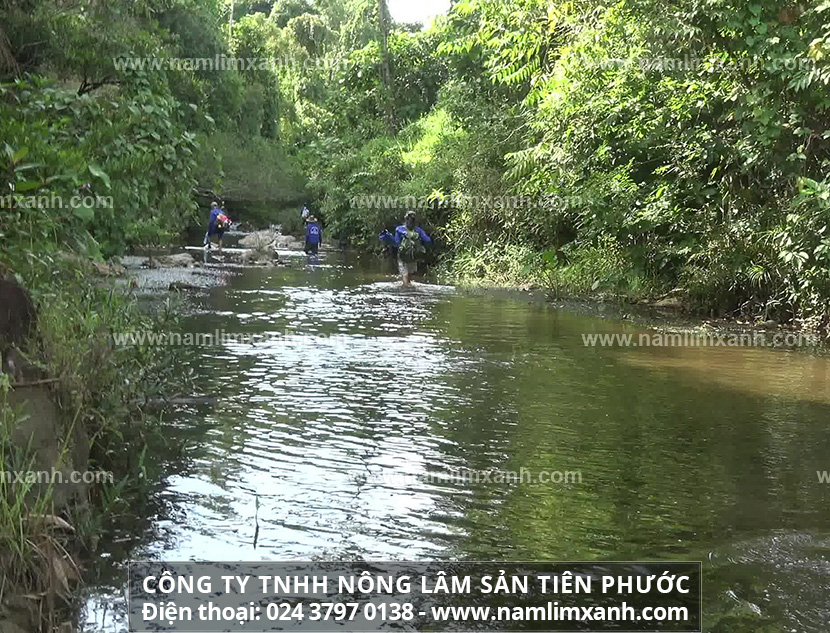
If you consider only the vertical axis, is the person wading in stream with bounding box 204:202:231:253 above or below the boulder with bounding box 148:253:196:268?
above

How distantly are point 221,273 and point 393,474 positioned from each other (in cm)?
1744

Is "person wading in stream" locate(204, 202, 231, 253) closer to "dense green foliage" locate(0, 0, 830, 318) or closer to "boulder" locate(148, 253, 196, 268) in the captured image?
"dense green foliage" locate(0, 0, 830, 318)

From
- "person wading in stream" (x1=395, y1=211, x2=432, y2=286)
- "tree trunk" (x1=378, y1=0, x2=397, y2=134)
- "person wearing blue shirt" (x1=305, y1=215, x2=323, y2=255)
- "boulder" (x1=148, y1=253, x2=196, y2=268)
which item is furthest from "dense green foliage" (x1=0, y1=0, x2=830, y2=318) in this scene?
"person wearing blue shirt" (x1=305, y1=215, x2=323, y2=255)

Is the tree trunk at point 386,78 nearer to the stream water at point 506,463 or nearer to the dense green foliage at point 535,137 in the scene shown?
the dense green foliage at point 535,137

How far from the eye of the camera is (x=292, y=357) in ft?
37.7

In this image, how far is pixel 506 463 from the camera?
7.07 m

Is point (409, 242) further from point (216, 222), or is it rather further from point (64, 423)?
point (64, 423)

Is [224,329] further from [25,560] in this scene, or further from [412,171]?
[412,171]

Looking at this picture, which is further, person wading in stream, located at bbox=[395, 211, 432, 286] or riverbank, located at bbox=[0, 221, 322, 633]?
person wading in stream, located at bbox=[395, 211, 432, 286]

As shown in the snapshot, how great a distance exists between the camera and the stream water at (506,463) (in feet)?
17.1

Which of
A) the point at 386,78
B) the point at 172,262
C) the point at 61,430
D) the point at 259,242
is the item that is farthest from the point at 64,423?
the point at 386,78

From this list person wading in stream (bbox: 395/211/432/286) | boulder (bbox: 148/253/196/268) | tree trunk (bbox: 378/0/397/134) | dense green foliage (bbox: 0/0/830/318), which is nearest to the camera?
dense green foliage (bbox: 0/0/830/318)

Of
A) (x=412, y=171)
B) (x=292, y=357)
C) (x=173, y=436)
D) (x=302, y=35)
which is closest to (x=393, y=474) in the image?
(x=173, y=436)

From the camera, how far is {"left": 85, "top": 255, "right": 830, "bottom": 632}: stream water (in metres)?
5.20
